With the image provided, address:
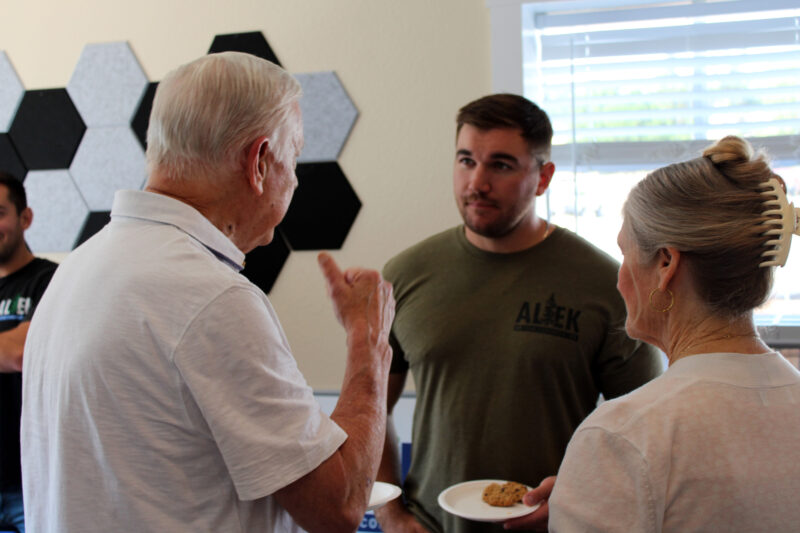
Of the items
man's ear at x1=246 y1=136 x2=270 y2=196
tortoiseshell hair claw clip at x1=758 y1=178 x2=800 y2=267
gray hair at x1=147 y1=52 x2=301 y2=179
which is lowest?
tortoiseshell hair claw clip at x1=758 y1=178 x2=800 y2=267

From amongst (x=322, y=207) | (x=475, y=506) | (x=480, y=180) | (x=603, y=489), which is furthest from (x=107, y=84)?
(x=603, y=489)

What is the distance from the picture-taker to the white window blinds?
96.6 inches

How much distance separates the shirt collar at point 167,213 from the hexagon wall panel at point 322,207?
1.62 meters

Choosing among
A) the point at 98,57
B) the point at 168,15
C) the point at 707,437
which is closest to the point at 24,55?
the point at 98,57

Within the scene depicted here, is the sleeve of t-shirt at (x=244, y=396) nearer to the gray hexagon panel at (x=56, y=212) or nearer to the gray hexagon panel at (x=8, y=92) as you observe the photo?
the gray hexagon panel at (x=56, y=212)

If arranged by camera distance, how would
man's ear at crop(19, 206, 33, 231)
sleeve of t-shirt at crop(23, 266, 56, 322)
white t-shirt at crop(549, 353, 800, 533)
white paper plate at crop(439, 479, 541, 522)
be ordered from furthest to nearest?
man's ear at crop(19, 206, 33, 231) → sleeve of t-shirt at crop(23, 266, 56, 322) → white paper plate at crop(439, 479, 541, 522) → white t-shirt at crop(549, 353, 800, 533)

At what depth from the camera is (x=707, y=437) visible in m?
0.87

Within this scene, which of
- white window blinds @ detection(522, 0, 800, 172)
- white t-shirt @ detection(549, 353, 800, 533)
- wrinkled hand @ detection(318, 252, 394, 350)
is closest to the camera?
white t-shirt @ detection(549, 353, 800, 533)

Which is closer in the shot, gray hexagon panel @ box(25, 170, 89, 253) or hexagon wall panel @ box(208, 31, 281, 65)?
hexagon wall panel @ box(208, 31, 281, 65)

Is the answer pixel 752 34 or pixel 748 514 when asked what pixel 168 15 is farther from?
pixel 748 514

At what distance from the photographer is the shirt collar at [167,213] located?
1.00 metres

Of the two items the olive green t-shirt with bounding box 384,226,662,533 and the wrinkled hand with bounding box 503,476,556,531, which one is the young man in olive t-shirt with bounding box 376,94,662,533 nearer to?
the olive green t-shirt with bounding box 384,226,662,533

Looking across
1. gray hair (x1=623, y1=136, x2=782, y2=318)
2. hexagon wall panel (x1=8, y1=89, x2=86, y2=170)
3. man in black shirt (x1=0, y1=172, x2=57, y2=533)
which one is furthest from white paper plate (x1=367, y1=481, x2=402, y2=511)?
hexagon wall panel (x1=8, y1=89, x2=86, y2=170)

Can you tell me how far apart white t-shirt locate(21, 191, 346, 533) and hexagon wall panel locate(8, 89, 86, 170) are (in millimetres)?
2202
